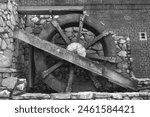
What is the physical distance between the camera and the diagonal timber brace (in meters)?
4.43

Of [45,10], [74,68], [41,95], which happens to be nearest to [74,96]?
[41,95]

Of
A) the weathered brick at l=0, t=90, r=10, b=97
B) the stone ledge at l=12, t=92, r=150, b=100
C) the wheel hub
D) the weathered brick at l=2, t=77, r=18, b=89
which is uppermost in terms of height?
the wheel hub

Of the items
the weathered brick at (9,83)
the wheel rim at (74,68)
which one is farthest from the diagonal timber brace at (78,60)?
the weathered brick at (9,83)

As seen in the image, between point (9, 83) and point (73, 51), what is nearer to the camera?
point (9, 83)

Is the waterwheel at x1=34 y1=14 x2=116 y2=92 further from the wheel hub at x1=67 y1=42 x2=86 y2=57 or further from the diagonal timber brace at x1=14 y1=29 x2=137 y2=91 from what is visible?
the diagonal timber brace at x1=14 y1=29 x2=137 y2=91

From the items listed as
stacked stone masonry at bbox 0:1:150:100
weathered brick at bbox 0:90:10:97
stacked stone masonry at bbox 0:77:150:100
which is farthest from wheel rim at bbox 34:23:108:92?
weathered brick at bbox 0:90:10:97

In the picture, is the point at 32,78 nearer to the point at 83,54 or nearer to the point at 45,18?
the point at 83,54

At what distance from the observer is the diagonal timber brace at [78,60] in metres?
4.43

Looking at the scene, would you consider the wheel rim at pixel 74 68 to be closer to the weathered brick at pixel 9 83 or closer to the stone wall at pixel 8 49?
the stone wall at pixel 8 49

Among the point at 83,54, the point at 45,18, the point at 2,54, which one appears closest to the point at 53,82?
the point at 83,54

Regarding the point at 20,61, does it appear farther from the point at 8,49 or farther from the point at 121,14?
the point at 121,14

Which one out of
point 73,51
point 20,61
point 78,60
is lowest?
point 20,61

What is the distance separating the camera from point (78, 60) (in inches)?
175

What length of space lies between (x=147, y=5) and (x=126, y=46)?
1.83m
